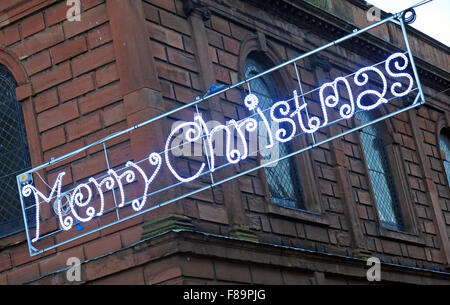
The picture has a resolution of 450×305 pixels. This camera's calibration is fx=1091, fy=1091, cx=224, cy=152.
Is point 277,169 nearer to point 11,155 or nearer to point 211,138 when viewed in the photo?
point 11,155

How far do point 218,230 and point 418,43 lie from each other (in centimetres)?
1225

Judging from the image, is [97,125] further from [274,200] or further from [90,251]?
[274,200]

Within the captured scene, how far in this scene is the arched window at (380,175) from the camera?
24.6 meters

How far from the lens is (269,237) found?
1989 centimetres

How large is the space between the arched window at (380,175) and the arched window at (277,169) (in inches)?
128

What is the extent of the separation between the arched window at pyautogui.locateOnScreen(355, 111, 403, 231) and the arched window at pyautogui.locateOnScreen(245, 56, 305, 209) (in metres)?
3.25

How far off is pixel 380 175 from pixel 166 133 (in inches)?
339

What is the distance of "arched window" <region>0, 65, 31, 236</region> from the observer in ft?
63.0

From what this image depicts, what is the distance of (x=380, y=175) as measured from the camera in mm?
25156

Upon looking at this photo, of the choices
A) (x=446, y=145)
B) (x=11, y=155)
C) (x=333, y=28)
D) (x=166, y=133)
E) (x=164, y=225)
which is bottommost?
(x=164, y=225)

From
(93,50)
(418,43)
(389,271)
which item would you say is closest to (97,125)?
(93,50)

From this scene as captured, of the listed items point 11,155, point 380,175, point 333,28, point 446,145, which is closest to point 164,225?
point 11,155

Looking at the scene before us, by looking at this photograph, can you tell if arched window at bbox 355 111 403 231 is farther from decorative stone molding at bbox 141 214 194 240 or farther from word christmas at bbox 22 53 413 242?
decorative stone molding at bbox 141 214 194 240

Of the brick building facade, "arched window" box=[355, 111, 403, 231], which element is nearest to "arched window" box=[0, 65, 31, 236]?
the brick building facade
